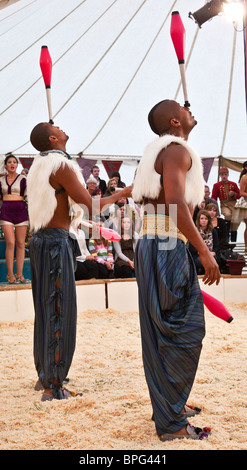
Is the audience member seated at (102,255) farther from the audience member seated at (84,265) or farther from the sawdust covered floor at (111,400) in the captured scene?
the sawdust covered floor at (111,400)

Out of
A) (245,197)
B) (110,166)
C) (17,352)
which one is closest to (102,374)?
(17,352)

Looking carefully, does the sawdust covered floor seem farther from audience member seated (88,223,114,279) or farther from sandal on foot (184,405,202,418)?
audience member seated (88,223,114,279)

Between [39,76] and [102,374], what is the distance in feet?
17.0

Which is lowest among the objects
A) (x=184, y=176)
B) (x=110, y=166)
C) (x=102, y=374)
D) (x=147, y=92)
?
(x=102, y=374)

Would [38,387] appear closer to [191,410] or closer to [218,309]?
[191,410]

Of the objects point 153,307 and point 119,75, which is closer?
point 153,307

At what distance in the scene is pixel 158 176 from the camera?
1.91 metres

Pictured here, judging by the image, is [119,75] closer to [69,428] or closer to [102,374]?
[102,374]

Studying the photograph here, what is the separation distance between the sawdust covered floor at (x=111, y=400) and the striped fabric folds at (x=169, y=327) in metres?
0.16

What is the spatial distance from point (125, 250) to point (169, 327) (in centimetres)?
372

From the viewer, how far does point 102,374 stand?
2.90 meters

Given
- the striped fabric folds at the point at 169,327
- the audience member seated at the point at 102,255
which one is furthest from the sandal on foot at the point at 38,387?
the audience member seated at the point at 102,255

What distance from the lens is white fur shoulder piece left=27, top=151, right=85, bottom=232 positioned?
2.42 metres

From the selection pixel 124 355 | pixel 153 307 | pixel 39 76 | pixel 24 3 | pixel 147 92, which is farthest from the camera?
pixel 147 92
